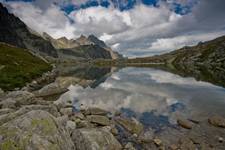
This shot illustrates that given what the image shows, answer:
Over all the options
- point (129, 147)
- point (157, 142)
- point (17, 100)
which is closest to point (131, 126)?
point (157, 142)

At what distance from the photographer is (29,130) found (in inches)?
412

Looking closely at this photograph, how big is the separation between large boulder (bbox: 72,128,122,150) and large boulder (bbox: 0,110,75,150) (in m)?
1.24

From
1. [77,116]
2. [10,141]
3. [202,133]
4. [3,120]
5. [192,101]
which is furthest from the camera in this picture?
[192,101]

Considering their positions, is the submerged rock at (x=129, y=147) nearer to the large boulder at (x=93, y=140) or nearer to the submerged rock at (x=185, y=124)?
the large boulder at (x=93, y=140)

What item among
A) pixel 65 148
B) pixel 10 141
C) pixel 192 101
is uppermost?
pixel 10 141

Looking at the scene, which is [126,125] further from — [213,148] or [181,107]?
[181,107]

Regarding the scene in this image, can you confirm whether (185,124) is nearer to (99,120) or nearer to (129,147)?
(129,147)

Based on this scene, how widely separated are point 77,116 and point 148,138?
9295 mm

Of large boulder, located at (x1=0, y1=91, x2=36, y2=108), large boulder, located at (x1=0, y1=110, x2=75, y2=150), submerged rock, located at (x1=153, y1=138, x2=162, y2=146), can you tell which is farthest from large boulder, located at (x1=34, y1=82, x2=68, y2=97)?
large boulder, located at (x1=0, y1=110, x2=75, y2=150)

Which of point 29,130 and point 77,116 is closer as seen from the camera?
point 29,130

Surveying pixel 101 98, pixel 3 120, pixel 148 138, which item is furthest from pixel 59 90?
pixel 3 120

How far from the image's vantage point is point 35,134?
10.3 m

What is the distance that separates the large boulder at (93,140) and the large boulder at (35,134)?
1243mm

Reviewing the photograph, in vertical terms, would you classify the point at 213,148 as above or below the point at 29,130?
below
